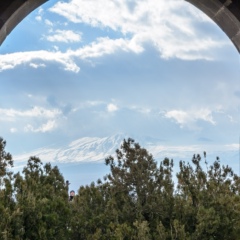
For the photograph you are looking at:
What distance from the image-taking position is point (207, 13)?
10.4 ft

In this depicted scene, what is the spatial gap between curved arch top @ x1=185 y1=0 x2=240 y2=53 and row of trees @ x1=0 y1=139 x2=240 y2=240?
6081 mm

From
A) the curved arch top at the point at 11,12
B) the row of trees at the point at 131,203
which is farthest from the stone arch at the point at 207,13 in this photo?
the row of trees at the point at 131,203

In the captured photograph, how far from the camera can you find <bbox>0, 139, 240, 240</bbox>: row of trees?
27.8 ft

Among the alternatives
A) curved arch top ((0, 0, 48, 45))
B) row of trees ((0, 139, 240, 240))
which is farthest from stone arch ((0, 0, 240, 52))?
row of trees ((0, 139, 240, 240))

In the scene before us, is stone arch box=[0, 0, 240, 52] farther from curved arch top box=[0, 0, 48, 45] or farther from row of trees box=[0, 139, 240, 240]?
row of trees box=[0, 139, 240, 240]

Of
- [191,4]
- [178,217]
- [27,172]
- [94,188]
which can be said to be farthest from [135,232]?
[191,4]

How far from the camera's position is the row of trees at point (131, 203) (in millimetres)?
8484

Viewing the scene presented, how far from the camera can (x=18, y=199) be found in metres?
8.39

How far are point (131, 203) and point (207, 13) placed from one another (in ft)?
25.4

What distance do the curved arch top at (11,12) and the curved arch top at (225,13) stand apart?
124 centimetres

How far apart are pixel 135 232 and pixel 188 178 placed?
7.76 ft

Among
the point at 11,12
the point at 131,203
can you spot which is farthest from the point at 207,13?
the point at 131,203

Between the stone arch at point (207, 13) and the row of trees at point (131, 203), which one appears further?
the row of trees at point (131, 203)

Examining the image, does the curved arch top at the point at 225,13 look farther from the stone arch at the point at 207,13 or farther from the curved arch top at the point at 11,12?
the curved arch top at the point at 11,12
